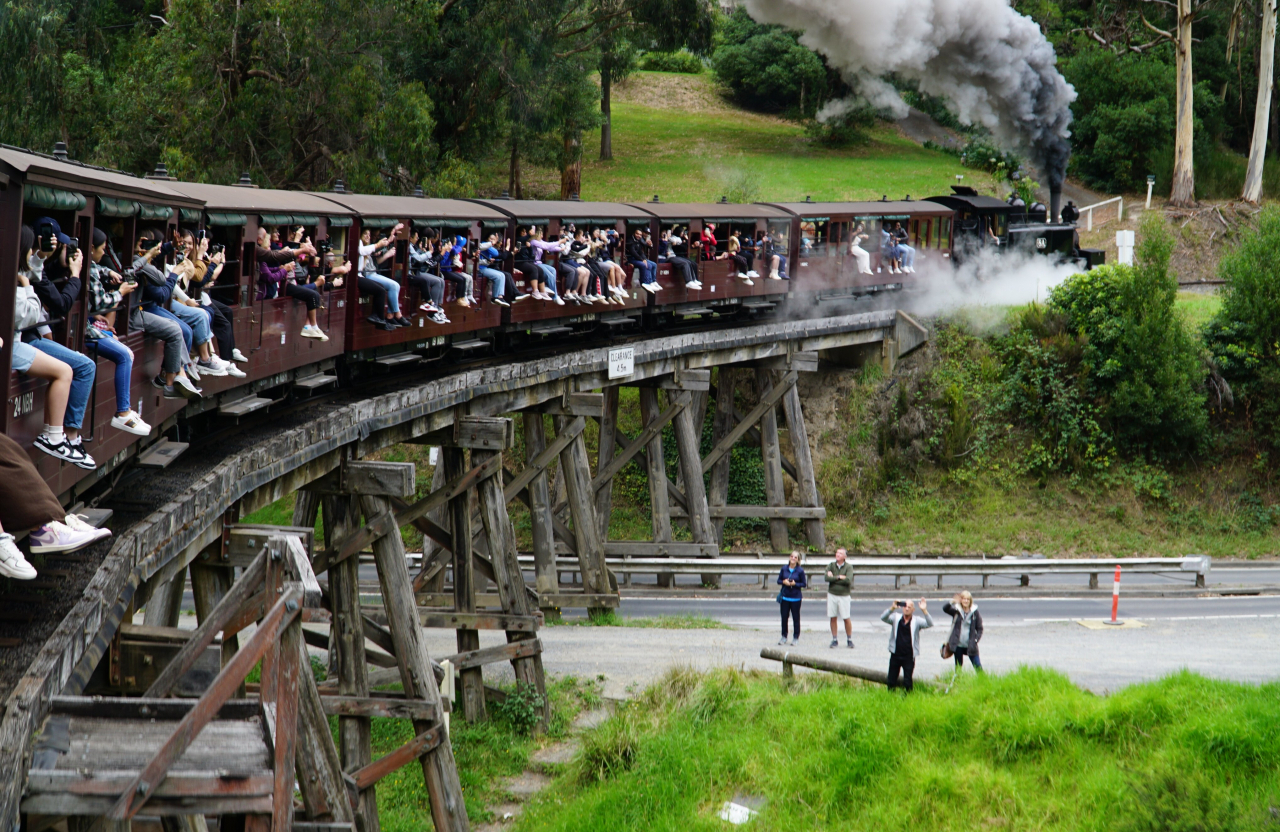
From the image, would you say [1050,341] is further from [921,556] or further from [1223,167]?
[1223,167]

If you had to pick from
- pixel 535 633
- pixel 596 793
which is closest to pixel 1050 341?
pixel 535 633

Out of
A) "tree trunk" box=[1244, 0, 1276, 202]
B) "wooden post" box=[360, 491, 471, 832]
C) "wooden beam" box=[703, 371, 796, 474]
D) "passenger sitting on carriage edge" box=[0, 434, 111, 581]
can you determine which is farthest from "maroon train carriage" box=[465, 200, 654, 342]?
"tree trunk" box=[1244, 0, 1276, 202]

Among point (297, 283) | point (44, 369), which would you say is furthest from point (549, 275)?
point (44, 369)

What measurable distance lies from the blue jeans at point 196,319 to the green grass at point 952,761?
5.25m

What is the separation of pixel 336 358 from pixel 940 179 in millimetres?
37802

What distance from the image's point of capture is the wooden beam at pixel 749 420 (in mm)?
22109

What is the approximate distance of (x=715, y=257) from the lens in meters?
22.5

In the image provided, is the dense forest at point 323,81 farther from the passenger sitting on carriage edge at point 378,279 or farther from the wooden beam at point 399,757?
the wooden beam at point 399,757

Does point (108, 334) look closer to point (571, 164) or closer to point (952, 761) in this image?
point (952, 761)

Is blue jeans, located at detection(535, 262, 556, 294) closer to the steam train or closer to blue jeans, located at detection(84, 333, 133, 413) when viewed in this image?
the steam train

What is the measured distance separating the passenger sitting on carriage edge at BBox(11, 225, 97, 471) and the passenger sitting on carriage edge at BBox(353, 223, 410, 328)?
23.2 feet

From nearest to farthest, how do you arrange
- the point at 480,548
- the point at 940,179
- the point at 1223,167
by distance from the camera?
the point at 480,548, the point at 1223,167, the point at 940,179

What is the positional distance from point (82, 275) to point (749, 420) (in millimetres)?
15494

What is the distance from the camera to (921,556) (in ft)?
75.6
